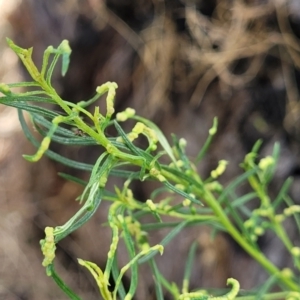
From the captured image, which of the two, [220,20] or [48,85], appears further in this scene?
[220,20]

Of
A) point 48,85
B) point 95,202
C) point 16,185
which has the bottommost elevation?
point 16,185

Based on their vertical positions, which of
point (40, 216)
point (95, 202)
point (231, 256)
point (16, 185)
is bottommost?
point (231, 256)

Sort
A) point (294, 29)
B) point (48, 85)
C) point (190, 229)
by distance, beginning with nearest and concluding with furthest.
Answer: point (48, 85), point (294, 29), point (190, 229)

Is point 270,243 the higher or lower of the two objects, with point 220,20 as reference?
lower

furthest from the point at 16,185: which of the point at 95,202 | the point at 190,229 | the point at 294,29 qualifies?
the point at 95,202

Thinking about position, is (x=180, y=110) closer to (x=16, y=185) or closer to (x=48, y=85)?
(x=16, y=185)

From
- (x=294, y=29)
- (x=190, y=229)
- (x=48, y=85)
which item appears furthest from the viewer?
(x=190, y=229)

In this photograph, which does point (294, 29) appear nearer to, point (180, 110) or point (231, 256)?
point (180, 110)

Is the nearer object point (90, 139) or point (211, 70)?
point (90, 139)

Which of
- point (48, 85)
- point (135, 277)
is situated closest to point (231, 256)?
point (135, 277)
